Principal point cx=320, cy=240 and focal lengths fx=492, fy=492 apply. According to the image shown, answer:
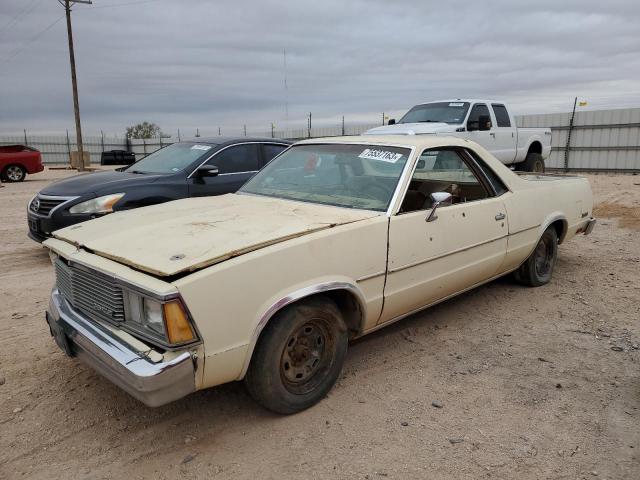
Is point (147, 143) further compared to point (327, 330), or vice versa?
point (147, 143)

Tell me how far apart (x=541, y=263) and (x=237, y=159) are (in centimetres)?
398

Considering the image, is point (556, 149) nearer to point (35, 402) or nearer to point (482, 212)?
point (482, 212)

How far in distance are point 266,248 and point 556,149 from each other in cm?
1783

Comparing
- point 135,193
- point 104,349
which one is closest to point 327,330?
point 104,349

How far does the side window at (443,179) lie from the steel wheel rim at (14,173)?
18457 millimetres

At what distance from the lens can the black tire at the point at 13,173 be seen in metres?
17.9

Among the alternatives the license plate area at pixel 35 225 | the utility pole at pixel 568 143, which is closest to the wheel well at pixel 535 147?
the utility pole at pixel 568 143

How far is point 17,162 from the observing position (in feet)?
58.8

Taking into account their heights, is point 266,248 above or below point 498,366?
above

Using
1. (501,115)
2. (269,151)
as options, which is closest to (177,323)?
(269,151)

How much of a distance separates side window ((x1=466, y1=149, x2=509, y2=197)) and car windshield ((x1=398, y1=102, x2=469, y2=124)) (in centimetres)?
624

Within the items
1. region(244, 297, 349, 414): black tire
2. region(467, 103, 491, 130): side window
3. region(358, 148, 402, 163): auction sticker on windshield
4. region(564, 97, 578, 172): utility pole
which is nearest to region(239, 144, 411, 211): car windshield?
region(358, 148, 402, 163): auction sticker on windshield

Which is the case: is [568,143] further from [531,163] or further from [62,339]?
[62,339]

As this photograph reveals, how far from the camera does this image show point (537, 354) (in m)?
3.62
